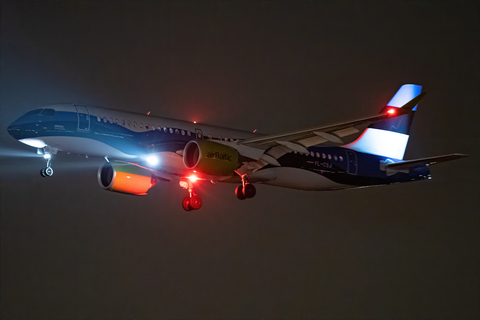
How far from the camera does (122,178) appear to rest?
28.2 meters

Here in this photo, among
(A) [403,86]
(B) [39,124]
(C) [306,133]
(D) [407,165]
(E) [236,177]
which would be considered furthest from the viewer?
(A) [403,86]

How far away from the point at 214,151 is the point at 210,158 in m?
0.42

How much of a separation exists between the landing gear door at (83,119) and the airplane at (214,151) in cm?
4

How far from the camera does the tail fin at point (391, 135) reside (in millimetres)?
32469

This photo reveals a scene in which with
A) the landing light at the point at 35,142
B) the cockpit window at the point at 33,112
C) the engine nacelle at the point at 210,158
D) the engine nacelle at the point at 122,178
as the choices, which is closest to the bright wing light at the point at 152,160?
the engine nacelle at the point at 210,158

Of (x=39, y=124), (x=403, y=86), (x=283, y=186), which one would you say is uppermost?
(x=403, y=86)

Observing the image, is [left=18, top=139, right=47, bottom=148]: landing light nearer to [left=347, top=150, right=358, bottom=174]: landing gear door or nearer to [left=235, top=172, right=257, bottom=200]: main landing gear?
[left=235, top=172, right=257, bottom=200]: main landing gear

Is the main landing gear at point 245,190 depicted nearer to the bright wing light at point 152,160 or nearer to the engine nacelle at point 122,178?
the bright wing light at point 152,160

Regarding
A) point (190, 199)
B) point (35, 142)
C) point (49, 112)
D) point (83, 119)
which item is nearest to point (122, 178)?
point (190, 199)

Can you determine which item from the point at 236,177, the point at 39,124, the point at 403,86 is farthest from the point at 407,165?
the point at 39,124

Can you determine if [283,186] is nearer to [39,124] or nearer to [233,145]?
[233,145]

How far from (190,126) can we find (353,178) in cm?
1007

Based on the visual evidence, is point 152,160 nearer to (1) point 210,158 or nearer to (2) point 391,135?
(1) point 210,158

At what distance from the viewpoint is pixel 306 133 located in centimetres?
2512
